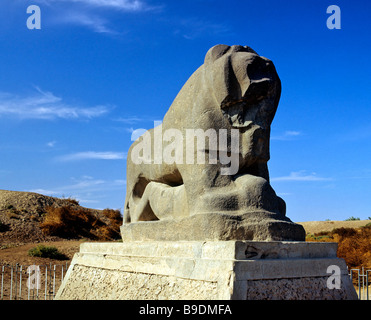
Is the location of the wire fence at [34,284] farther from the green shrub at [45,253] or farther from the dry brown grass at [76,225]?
the dry brown grass at [76,225]

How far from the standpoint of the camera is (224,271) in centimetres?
298

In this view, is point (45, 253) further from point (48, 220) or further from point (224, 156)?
point (224, 156)

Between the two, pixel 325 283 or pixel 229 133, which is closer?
pixel 325 283

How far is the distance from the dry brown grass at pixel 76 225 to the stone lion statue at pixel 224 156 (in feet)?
44.4

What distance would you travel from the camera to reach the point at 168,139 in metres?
4.68

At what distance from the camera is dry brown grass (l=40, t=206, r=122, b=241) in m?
17.1

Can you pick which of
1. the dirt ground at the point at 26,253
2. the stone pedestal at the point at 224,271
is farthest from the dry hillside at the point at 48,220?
the stone pedestal at the point at 224,271

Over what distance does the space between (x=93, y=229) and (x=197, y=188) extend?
15.4 m

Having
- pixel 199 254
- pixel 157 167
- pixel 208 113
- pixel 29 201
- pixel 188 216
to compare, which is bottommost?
pixel 199 254

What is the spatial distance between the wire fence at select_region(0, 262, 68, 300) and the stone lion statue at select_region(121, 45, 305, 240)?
4.06 metres

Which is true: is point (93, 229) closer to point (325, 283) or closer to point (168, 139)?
point (168, 139)

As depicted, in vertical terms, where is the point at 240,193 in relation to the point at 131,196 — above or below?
below

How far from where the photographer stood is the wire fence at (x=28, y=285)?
8328mm
